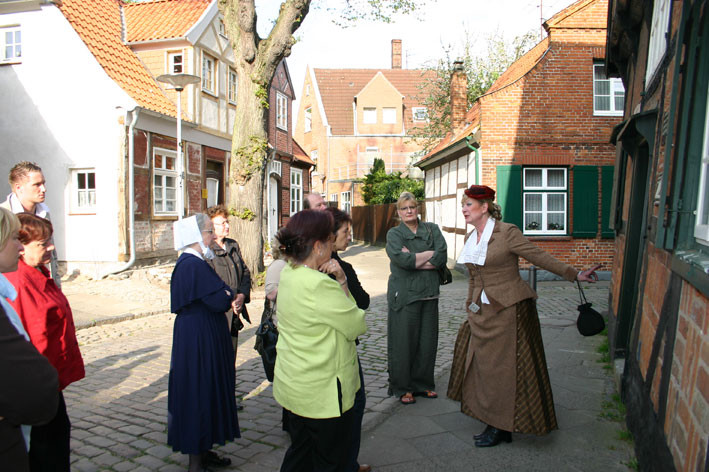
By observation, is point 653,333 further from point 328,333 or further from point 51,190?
point 51,190

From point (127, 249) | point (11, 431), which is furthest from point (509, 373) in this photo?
point (127, 249)

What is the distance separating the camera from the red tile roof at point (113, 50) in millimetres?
14008

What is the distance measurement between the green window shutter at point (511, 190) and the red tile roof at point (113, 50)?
8953 mm

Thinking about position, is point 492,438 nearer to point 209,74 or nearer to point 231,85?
point 209,74

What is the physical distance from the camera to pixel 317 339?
2.84 metres

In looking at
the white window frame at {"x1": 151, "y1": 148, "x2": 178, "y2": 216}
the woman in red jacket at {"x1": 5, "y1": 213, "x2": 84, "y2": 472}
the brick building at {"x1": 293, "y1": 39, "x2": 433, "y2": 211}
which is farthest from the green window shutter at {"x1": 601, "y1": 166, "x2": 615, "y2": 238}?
the brick building at {"x1": 293, "y1": 39, "x2": 433, "y2": 211}

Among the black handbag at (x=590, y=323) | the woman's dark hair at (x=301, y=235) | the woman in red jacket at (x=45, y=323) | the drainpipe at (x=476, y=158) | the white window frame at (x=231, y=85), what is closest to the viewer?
the woman in red jacket at (x=45, y=323)

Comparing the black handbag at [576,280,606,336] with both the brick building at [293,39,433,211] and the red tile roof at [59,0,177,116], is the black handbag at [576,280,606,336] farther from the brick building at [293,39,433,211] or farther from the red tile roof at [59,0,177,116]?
the brick building at [293,39,433,211]

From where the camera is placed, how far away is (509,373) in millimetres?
4117

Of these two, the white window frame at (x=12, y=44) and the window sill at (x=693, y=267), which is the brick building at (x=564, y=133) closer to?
the white window frame at (x=12, y=44)

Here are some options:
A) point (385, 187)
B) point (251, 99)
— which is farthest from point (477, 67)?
point (251, 99)

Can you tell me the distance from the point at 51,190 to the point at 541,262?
13.4 metres

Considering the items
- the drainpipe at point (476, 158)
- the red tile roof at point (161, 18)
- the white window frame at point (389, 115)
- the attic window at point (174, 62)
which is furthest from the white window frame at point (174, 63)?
the white window frame at point (389, 115)

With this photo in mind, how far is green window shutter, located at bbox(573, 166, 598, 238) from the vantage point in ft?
49.4
